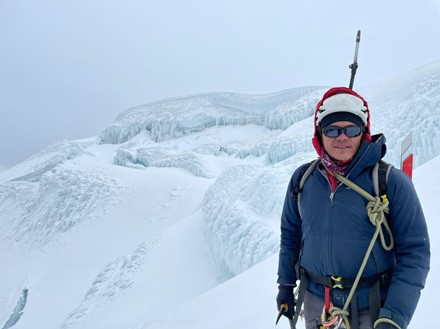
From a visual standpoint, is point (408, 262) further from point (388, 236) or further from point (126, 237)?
point (126, 237)

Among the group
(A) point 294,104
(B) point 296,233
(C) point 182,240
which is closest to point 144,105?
(A) point 294,104

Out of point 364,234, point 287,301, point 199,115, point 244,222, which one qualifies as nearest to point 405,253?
point 364,234

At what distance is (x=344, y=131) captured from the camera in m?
2.15

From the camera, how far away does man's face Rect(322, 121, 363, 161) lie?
7.06 ft

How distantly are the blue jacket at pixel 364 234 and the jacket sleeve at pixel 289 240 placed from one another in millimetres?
170

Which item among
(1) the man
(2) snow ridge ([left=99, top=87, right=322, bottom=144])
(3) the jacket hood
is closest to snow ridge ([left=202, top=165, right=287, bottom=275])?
(1) the man

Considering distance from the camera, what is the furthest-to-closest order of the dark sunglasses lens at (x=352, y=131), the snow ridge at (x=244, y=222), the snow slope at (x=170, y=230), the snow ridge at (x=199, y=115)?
the snow ridge at (x=199, y=115) → the snow ridge at (x=244, y=222) → the snow slope at (x=170, y=230) → the dark sunglasses lens at (x=352, y=131)

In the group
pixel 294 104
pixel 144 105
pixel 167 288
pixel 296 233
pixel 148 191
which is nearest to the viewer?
pixel 296 233

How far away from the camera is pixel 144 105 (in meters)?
63.8

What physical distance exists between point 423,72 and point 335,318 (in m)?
17.3

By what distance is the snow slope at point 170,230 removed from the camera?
22.3 feet

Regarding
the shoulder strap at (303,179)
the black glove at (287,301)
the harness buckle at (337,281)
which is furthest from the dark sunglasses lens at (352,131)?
the black glove at (287,301)

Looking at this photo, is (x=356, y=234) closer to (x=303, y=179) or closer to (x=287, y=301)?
(x=303, y=179)

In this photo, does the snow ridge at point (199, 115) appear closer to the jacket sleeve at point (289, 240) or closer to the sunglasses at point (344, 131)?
the jacket sleeve at point (289, 240)
